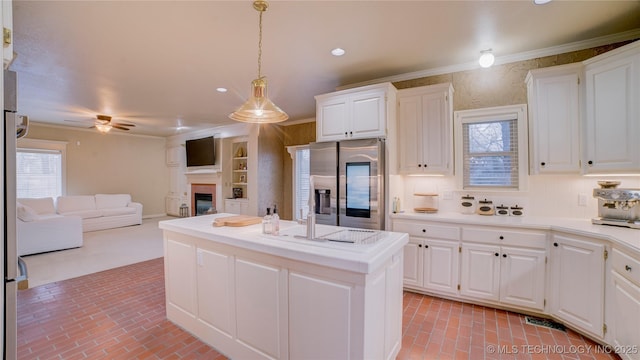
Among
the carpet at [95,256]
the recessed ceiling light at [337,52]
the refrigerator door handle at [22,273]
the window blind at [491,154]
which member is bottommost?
the carpet at [95,256]

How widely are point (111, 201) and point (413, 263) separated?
25.6 ft

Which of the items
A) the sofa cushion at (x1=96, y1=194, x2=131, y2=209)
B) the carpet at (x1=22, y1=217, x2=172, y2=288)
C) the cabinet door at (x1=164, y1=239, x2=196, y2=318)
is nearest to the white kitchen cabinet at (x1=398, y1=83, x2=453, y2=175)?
the cabinet door at (x1=164, y1=239, x2=196, y2=318)

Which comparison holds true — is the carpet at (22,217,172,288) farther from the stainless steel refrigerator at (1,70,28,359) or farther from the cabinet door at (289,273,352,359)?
the cabinet door at (289,273,352,359)

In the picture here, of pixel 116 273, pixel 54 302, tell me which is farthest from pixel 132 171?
pixel 54 302

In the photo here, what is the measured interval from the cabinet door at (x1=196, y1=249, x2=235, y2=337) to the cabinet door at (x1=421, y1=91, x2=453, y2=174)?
2456 millimetres

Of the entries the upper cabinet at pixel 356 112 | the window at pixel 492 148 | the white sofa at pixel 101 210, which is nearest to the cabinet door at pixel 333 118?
the upper cabinet at pixel 356 112

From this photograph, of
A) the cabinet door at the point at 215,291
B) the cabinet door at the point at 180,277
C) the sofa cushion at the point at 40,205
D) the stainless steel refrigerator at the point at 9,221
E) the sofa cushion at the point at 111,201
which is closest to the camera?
the stainless steel refrigerator at the point at 9,221

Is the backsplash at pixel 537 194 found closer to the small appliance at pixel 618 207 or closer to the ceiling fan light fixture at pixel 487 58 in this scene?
the small appliance at pixel 618 207

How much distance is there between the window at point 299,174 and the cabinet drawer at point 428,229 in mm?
3097

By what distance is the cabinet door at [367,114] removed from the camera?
3184 mm

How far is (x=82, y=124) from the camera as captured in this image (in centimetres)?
677

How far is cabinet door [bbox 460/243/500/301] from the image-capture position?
2.72 m

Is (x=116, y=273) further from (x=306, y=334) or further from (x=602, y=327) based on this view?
(x=602, y=327)

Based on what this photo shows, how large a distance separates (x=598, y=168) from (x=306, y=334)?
2.86 meters
